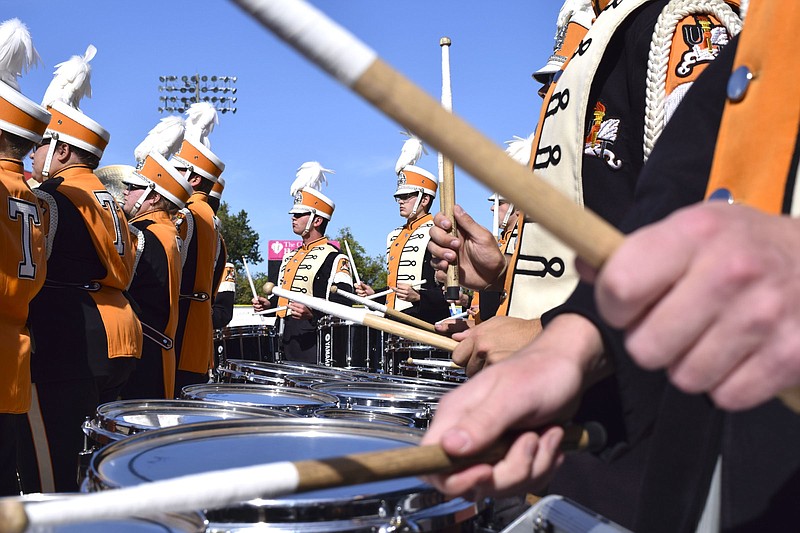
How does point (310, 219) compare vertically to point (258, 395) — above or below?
above

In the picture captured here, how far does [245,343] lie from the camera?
8.86 m

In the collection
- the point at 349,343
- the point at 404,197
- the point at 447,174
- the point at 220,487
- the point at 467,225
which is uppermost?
the point at 404,197

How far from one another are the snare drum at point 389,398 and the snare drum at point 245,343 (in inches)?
215

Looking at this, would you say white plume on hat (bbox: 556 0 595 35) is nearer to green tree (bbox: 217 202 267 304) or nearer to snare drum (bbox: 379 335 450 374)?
snare drum (bbox: 379 335 450 374)

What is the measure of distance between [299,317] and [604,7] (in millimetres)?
8372

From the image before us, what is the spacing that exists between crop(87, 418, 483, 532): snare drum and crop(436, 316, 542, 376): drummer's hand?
0.80ft

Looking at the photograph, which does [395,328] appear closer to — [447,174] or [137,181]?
[447,174]

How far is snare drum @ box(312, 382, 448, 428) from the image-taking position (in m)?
2.67

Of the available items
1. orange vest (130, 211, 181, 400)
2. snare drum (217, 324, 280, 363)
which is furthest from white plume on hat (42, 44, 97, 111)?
snare drum (217, 324, 280, 363)

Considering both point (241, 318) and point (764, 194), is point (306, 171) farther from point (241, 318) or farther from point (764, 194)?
point (764, 194)

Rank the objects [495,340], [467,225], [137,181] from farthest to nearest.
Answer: [137,181] → [467,225] → [495,340]

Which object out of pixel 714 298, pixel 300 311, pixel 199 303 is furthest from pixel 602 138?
pixel 300 311

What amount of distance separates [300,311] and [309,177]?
130 inches

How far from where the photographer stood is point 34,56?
507 centimetres
